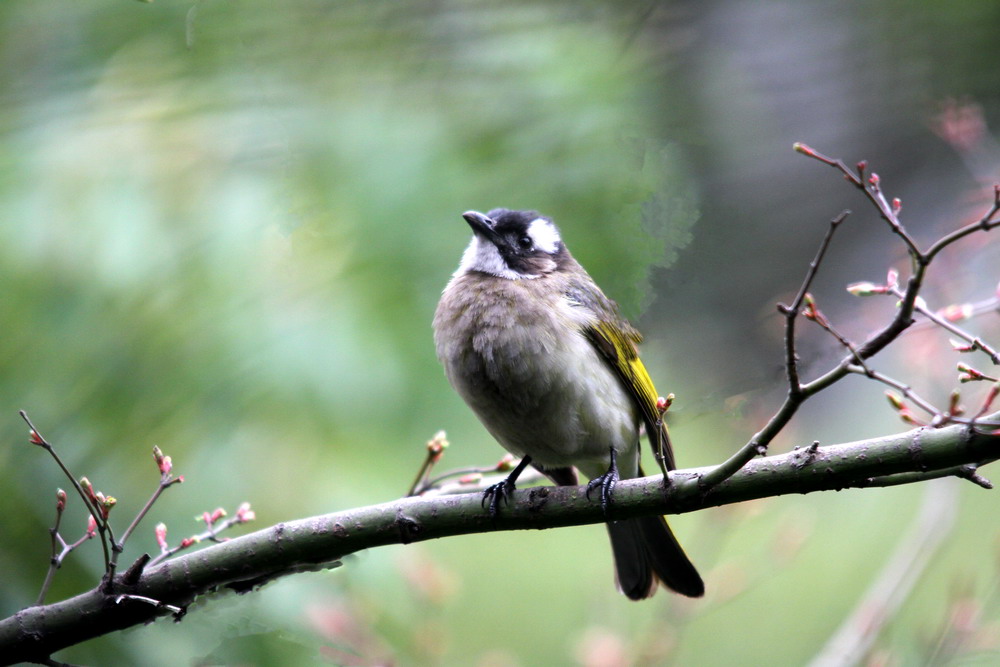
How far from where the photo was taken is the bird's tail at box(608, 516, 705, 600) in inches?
129

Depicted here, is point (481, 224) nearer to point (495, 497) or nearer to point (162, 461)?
point (495, 497)

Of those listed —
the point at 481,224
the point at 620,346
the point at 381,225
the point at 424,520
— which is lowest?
the point at 424,520

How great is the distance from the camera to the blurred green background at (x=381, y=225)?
267cm

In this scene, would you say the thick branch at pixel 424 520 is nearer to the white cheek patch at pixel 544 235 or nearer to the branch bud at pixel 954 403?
the branch bud at pixel 954 403

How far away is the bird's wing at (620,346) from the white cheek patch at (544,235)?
9.2 inches

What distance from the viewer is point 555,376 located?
3.24 meters

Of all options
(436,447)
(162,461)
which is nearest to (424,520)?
(436,447)

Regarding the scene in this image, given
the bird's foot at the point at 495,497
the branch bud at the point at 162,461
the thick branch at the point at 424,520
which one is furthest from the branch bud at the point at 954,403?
the branch bud at the point at 162,461

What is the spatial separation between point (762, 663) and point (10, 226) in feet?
15.3

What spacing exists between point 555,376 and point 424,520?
95 cm

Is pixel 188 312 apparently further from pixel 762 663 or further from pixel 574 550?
pixel 762 663

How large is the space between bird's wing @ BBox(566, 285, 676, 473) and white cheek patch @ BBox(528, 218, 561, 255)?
0.23 meters

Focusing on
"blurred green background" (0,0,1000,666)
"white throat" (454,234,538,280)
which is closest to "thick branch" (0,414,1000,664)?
"blurred green background" (0,0,1000,666)

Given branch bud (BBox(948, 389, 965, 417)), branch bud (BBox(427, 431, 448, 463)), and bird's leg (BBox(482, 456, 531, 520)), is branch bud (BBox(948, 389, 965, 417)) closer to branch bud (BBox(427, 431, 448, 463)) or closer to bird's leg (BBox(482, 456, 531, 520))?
bird's leg (BBox(482, 456, 531, 520))
